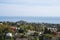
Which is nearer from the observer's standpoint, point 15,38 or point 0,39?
point 0,39

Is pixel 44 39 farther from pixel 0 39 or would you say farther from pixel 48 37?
pixel 0 39

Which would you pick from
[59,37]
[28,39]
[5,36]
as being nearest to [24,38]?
[28,39]

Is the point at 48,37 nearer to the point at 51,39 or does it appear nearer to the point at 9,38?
the point at 51,39

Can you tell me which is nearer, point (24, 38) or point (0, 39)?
point (0, 39)

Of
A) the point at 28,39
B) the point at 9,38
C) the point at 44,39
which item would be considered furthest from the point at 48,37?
the point at 9,38

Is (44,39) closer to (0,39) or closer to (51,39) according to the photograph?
→ (51,39)

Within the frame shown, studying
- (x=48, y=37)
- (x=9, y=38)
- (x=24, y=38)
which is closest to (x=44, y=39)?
(x=48, y=37)
